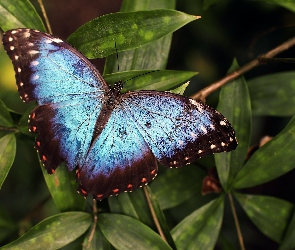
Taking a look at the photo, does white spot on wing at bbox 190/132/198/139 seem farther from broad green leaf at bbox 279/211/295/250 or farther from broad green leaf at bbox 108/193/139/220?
broad green leaf at bbox 279/211/295/250

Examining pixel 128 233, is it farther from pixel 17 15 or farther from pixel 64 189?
pixel 17 15

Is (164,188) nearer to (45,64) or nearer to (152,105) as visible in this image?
(152,105)

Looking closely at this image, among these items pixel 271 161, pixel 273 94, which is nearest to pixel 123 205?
pixel 271 161

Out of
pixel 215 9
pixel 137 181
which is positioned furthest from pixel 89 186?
pixel 215 9

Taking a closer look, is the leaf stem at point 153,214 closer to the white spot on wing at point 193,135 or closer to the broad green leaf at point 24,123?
the white spot on wing at point 193,135

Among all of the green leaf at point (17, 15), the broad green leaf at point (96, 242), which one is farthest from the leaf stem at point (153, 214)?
the green leaf at point (17, 15)

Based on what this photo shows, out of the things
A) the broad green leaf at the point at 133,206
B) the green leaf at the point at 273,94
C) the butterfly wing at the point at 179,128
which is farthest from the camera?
the green leaf at the point at 273,94
